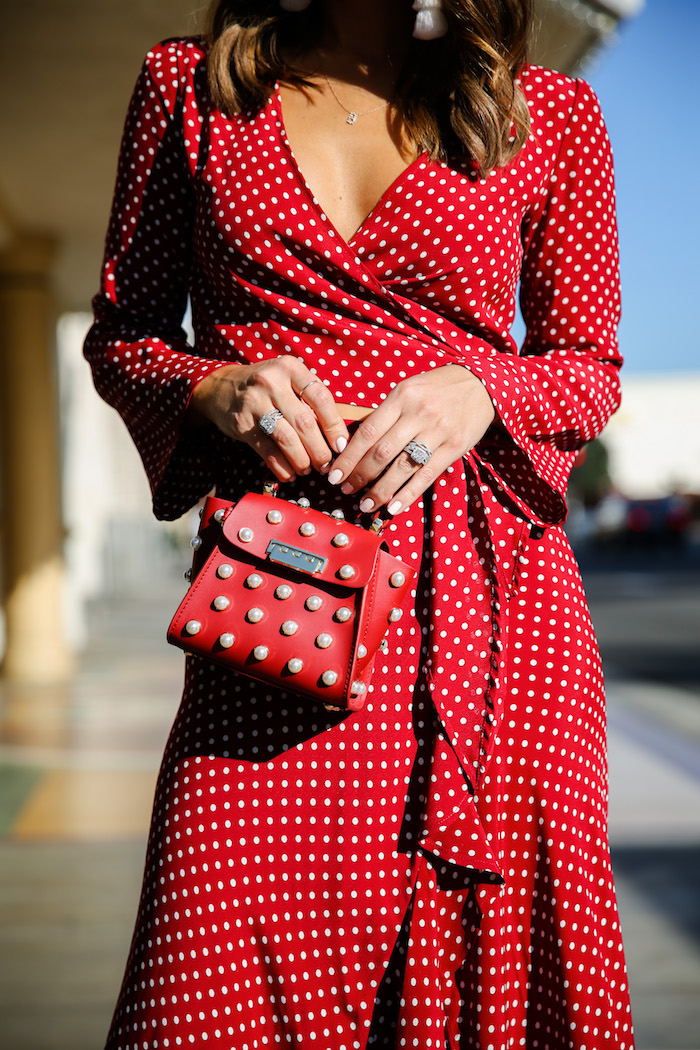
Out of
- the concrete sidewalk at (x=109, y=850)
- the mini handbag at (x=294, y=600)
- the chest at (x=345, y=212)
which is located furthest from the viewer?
the concrete sidewalk at (x=109, y=850)

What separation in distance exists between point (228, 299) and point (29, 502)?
752 centimetres

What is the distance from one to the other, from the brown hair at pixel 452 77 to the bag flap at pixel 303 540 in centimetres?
45

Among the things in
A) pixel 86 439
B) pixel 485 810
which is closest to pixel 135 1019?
pixel 485 810

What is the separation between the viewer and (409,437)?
1.09 m

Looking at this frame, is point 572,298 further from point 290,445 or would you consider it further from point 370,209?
point 290,445

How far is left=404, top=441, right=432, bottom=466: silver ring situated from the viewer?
3.57ft

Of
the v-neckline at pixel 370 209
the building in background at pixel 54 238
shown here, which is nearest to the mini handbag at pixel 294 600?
the v-neckline at pixel 370 209

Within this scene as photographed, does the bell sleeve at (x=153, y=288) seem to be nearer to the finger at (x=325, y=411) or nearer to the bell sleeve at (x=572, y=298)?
the finger at (x=325, y=411)

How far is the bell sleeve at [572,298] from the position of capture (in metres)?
1.27

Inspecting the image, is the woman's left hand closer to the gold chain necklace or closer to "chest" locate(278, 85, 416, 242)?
"chest" locate(278, 85, 416, 242)

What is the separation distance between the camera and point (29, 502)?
8398mm

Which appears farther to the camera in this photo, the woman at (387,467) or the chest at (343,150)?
the chest at (343,150)

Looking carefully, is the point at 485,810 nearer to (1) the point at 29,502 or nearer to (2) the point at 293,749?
(2) the point at 293,749

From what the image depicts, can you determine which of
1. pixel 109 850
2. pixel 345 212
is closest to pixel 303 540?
pixel 345 212
